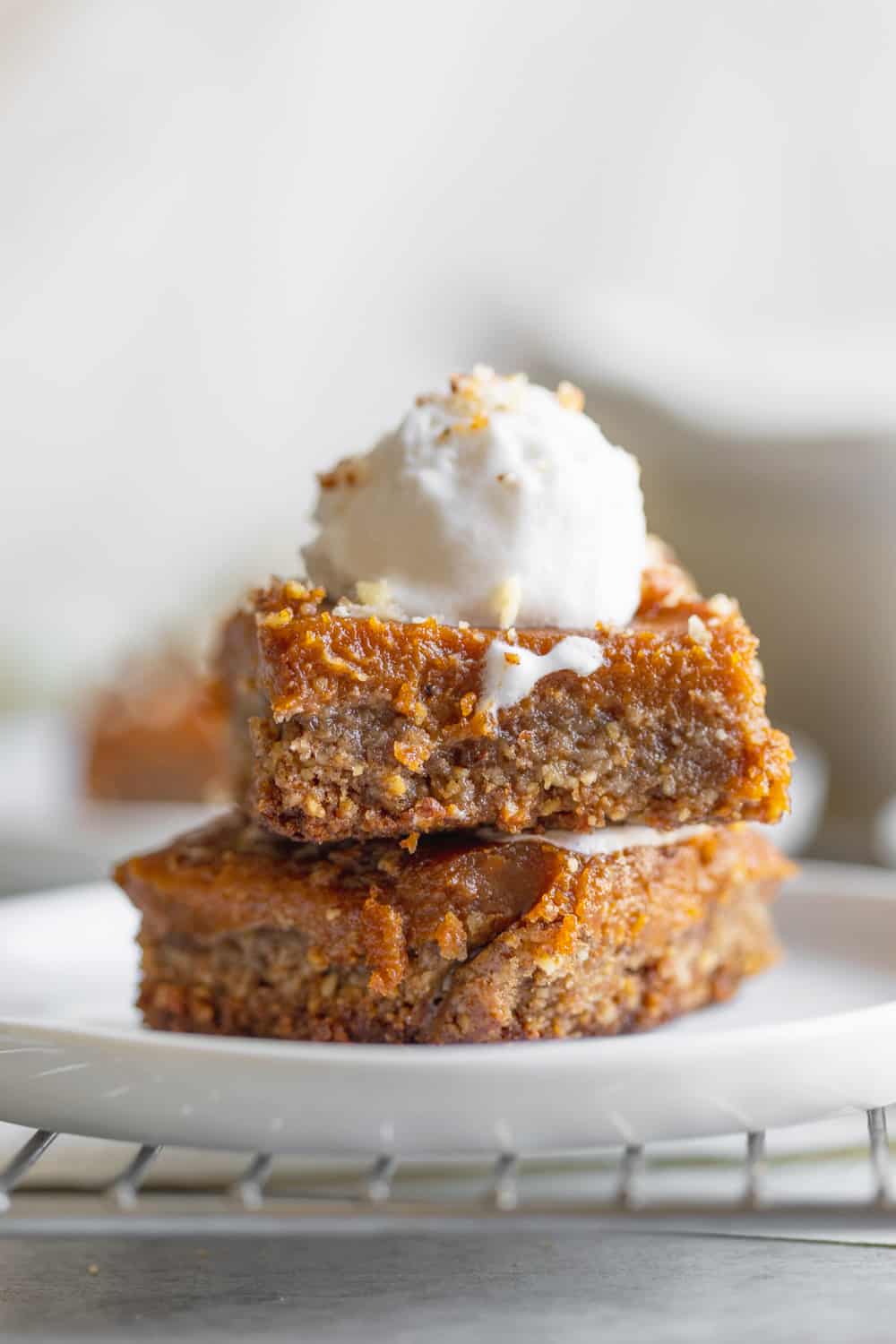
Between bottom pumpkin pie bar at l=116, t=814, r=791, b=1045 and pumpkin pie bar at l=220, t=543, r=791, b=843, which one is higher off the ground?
pumpkin pie bar at l=220, t=543, r=791, b=843

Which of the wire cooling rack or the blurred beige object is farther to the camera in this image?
the blurred beige object

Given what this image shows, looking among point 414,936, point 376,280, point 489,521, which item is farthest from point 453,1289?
point 376,280

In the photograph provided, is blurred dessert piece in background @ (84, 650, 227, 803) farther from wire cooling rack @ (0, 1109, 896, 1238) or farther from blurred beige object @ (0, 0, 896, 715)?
wire cooling rack @ (0, 1109, 896, 1238)

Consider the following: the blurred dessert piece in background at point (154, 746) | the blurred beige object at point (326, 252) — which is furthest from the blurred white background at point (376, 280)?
the blurred dessert piece in background at point (154, 746)

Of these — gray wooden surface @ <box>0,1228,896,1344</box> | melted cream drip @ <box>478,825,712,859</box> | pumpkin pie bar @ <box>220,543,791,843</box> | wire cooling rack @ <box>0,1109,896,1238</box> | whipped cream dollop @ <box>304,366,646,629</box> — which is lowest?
gray wooden surface @ <box>0,1228,896,1344</box>

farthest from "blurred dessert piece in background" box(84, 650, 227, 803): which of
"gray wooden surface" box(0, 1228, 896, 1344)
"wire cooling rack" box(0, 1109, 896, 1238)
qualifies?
"wire cooling rack" box(0, 1109, 896, 1238)

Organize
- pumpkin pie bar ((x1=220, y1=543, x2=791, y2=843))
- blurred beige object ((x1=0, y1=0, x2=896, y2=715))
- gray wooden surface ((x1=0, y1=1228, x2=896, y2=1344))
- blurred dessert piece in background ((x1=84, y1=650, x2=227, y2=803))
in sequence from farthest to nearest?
blurred beige object ((x1=0, y1=0, x2=896, y2=715)) < blurred dessert piece in background ((x1=84, y1=650, x2=227, y2=803)) < pumpkin pie bar ((x1=220, y1=543, x2=791, y2=843)) < gray wooden surface ((x1=0, y1=1228, x2=896, y2=1344))
